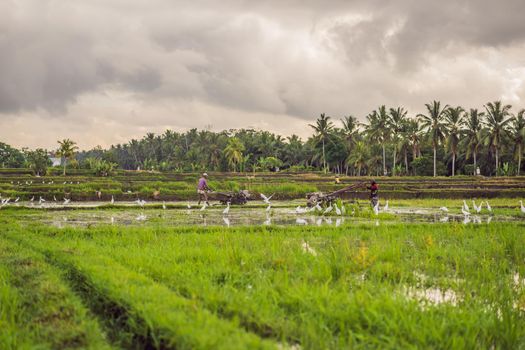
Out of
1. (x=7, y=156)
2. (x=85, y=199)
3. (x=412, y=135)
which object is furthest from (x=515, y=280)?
(x=7, y=156)

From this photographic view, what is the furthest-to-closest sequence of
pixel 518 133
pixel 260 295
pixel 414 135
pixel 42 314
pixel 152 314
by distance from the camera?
pixel 414 135 → pixel 518 133 → pixel 260 295 → pixel 42 314 → pixel 152 314

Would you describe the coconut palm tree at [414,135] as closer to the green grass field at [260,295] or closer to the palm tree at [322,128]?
the palm tree at [322,128]

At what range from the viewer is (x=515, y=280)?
5.55 meters

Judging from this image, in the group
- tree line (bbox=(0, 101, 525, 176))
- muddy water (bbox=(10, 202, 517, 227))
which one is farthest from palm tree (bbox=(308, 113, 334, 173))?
muddy water (bbox=(10, 202, 517, 227))

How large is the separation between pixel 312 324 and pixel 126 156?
111993 millimetres

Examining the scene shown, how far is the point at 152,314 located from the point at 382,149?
61.8m

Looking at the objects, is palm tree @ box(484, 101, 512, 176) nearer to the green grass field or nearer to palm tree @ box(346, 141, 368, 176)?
palm tree @ box(346, 141, 368, 176)

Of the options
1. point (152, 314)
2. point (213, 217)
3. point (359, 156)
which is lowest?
point (213, 217)

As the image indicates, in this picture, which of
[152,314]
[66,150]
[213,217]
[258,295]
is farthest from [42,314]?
[66,150]

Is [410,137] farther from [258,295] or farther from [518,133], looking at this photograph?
[258,295]

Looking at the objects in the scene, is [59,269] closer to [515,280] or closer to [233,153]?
[515,280]

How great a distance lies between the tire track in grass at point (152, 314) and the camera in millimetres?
3188

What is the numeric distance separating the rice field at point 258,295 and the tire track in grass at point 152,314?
0.04ft

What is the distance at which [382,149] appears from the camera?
6297 centimetres
